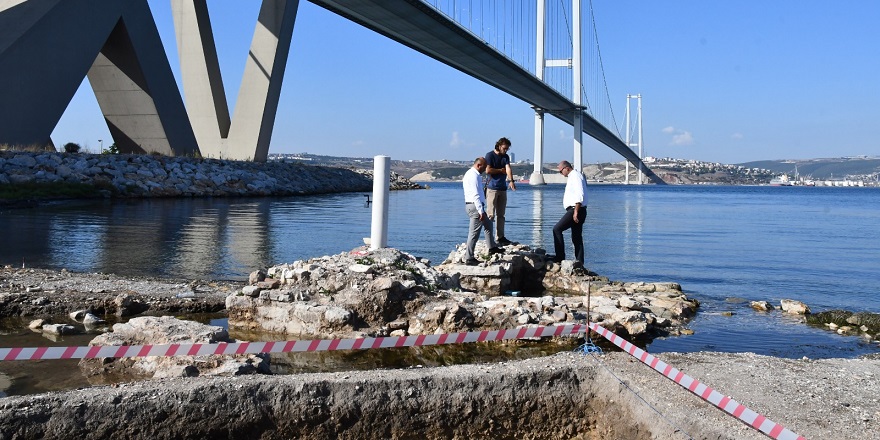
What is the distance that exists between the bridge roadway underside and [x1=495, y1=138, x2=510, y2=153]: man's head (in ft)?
77.7

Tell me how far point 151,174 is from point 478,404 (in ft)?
82.8

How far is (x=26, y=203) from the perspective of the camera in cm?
1914

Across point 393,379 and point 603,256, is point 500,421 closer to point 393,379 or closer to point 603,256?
point 393,379

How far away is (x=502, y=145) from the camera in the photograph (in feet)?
30.7

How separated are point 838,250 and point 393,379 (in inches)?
564

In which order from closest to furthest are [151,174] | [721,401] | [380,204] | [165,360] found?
A: [721,401] → [165,360] → [380,204] → [151,174]

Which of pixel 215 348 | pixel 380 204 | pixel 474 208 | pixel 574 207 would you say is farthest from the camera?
pixel 574 207

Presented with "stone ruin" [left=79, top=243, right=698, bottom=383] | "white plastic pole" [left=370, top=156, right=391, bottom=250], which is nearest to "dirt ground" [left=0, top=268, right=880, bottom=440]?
"stone ruin" [left=79, top=243, right=698, bottom=383]

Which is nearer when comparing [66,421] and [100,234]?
[66,421]


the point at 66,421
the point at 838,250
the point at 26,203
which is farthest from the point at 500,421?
the point at 26,203

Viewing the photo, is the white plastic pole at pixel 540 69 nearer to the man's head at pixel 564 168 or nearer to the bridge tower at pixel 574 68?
the bridge tower at pixel 574 68

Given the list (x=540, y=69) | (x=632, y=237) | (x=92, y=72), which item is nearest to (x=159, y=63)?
(x=92, y=72)

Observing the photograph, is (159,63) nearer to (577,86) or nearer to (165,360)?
(165,360)

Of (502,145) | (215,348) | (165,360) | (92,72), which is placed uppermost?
(92,72)
